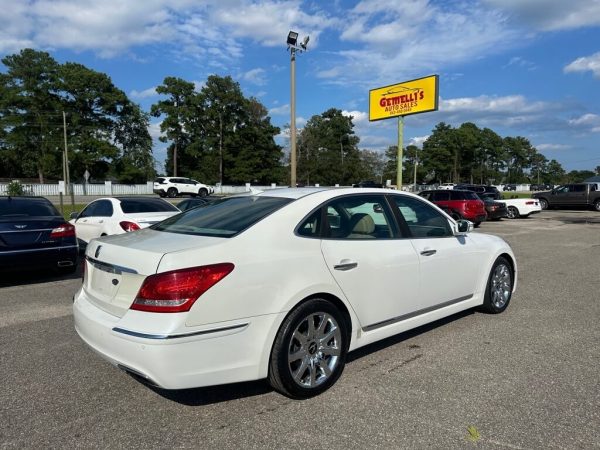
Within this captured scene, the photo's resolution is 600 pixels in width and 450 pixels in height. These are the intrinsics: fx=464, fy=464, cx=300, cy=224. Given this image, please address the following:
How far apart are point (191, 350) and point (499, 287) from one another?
4.13 m

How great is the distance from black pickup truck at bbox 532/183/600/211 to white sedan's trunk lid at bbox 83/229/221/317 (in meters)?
32.3

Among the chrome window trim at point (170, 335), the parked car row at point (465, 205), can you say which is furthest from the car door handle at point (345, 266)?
the parked car row at point (465, 205)

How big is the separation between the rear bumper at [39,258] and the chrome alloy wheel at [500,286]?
6.37 metres

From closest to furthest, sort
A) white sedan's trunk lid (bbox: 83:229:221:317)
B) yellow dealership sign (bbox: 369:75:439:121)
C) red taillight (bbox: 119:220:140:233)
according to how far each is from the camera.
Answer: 1. white sedan's trunk lid (bbox: 83:229:221:317)
2. red taillight (bbox: 119:220:140:233)
3. yellow dealership sign (bbox: 369:75:439:121)

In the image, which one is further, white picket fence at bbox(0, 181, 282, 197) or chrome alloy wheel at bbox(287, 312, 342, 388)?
white picket fence at bbox(0, 181, 282, 197)

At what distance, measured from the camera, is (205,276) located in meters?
2.96

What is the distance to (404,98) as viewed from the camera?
33.5 metres

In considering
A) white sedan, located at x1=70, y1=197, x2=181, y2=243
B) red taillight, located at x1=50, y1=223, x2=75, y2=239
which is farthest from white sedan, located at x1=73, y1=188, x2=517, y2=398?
white sedan, located at x1=70, y1=197, x2=181, y2=243

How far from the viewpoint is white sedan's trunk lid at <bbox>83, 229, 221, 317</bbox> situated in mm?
3068

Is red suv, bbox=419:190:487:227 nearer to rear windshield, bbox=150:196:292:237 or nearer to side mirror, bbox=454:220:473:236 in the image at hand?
side mirror, bbox=454:220:473:236

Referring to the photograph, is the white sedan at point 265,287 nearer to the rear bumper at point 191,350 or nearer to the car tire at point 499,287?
the rear bumper at point 191,350

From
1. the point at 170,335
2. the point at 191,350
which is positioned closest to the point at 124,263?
the point at 170,335

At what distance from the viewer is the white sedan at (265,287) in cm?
292

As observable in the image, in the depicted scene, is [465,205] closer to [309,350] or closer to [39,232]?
[39,232]
